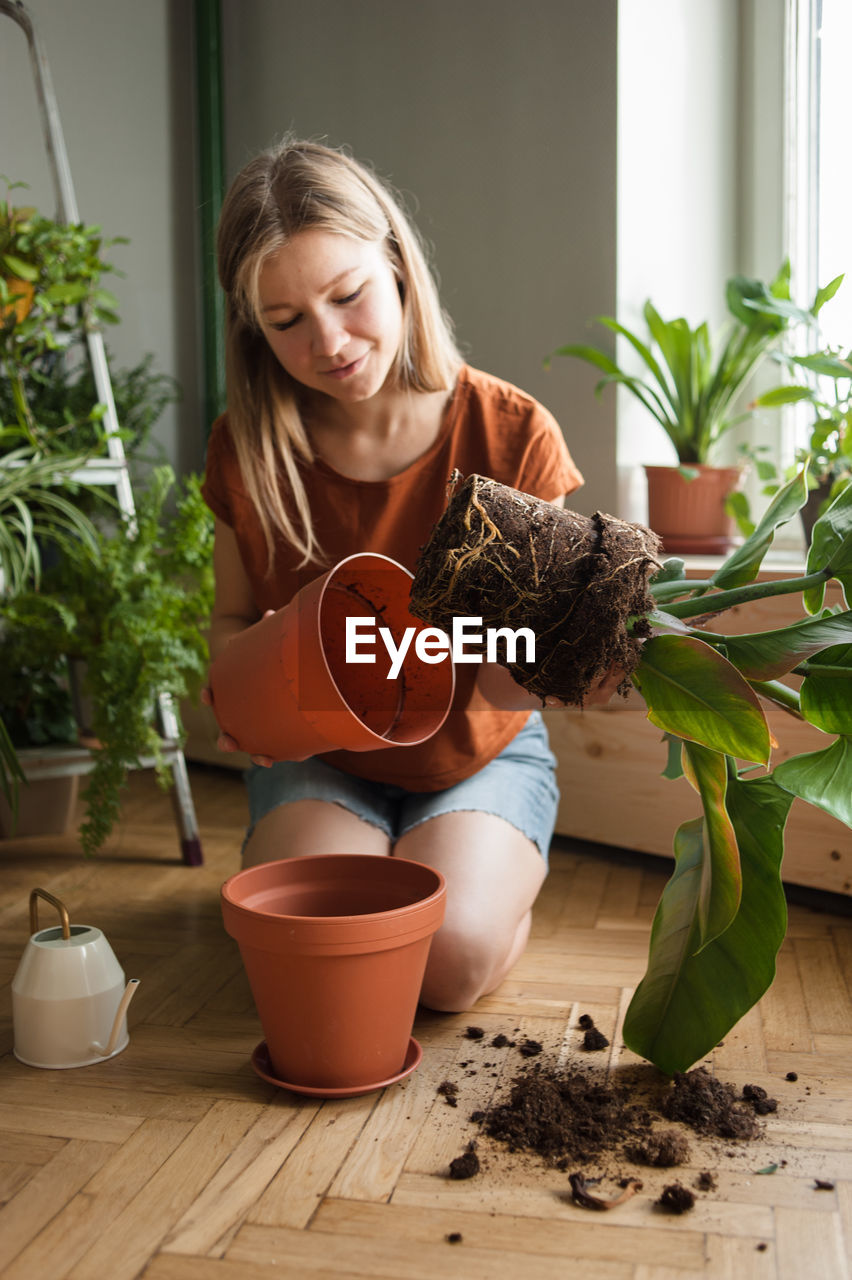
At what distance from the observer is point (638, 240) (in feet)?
6.91

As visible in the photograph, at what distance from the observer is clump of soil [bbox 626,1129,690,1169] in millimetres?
1054

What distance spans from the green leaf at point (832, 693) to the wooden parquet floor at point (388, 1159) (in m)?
0.40

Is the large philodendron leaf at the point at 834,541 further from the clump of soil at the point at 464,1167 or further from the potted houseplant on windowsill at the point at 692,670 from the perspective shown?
the clump of soil at the point at 464,1167

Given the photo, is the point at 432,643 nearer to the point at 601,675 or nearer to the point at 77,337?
the point at 601,675

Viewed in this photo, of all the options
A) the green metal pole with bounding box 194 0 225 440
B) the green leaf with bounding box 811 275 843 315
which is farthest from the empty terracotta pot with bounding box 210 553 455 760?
the green metal pole with bounding box 194 0 225 440

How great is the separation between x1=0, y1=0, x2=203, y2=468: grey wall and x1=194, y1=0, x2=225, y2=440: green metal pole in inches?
1.9

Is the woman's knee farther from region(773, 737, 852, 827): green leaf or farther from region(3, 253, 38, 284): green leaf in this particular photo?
region(3, 253, 38, 284): green leaf

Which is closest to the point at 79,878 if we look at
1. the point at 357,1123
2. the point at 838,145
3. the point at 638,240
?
the point at 357,1123

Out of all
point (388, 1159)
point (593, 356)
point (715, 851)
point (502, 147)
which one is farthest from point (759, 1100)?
point (502, 147)

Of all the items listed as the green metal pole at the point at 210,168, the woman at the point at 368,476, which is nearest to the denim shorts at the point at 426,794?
the woman at the point at 368,476

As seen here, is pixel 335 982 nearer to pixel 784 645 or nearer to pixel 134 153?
pixel 784 645

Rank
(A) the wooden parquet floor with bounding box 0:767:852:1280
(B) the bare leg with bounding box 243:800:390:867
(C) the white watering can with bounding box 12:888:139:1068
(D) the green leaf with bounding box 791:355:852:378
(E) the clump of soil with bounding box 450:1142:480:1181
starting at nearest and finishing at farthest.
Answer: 1. (A) the wooden parquet floor with bounding box 0:767:852:1280
2. (E) the clump of soil with bounding box 450:1142:480:1181
3. (C) the white watering can with bounding box 12:888:139:1068
4. (B) the bare leg with bounding box 243:800:390:867
5. (D) the green leaf with bounding box 791:355:852:378

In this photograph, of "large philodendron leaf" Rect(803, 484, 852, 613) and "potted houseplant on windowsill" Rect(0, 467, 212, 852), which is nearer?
"large philodendron leaf" Rect(803, 484, 852, 613)

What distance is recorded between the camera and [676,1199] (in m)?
0.98
